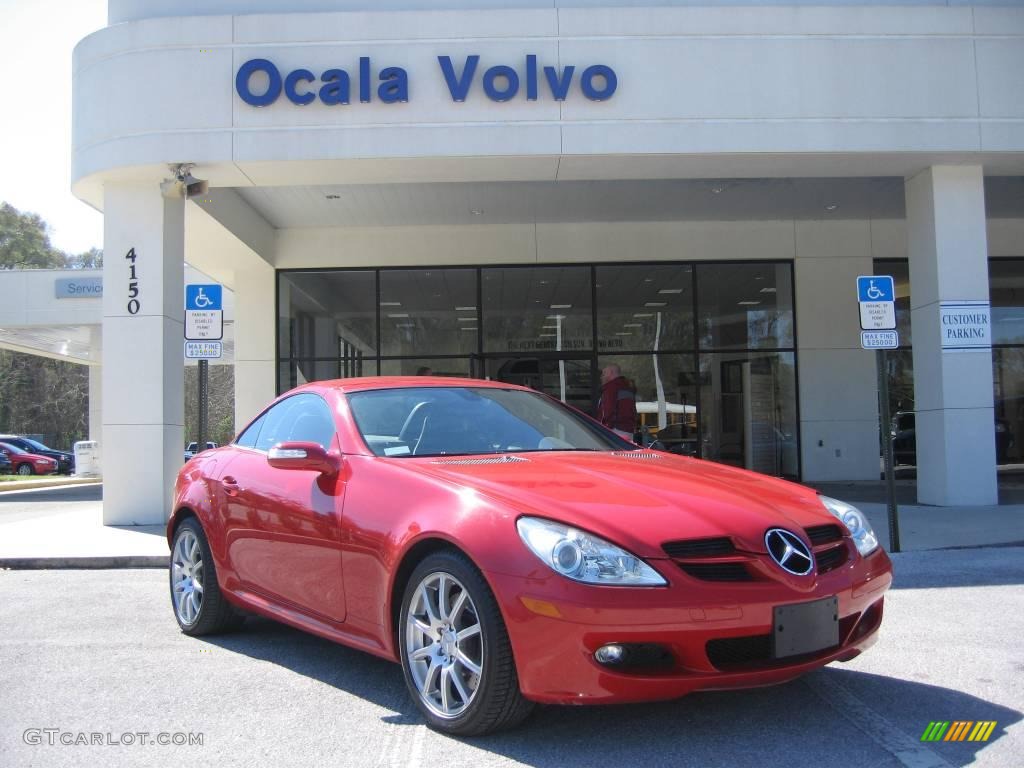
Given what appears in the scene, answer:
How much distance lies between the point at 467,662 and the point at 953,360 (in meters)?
10.3

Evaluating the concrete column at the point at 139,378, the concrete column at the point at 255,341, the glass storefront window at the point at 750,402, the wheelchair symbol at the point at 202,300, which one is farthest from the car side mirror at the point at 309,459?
the glass storefront window at the point at 750,402

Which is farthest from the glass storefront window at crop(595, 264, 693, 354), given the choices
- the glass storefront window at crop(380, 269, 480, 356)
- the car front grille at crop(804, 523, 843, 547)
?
the car front grille at crop(804, 523, 843, 547)

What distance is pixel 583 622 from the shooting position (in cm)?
318

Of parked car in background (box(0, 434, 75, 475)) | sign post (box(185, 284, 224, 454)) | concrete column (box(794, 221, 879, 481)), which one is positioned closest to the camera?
sign post (box(185, 284, 224, 454))

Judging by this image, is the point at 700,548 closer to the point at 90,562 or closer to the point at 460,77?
the point at 90,562

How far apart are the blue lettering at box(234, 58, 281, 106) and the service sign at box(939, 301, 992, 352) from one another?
8.82m

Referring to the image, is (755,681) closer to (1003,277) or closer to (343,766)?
(343,766)

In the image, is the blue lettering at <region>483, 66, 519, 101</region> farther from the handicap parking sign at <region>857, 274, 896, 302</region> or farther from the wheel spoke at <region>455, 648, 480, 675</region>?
the wheel spoke at <region>455, 648, 480, 675</region>

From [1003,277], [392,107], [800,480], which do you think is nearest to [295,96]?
[392,107]

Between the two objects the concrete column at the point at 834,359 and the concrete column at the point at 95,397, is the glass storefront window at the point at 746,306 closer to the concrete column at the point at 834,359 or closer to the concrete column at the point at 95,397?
the concrete column at the point at 834,359

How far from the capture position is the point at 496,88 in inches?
452

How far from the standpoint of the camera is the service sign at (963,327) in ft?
39.2

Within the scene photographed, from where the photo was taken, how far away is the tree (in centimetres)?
6569

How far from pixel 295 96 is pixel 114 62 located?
2366mm
